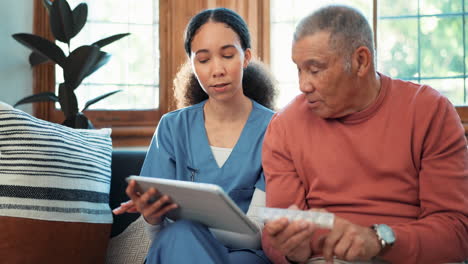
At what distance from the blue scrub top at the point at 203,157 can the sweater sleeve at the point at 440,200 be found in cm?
51

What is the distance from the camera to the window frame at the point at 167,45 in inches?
130

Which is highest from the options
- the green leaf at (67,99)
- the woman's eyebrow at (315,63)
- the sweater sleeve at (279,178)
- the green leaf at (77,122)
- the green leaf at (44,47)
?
the green leaf at (44,47)

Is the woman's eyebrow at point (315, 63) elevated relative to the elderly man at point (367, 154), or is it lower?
elevated

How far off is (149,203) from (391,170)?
60 cm

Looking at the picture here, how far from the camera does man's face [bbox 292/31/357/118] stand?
4.83ft

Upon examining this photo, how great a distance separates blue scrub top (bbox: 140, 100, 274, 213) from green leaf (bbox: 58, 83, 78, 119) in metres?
1.14

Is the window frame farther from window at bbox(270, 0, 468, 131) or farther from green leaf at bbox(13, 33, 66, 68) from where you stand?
green leaf at bbox(13, 33, 66, 68)

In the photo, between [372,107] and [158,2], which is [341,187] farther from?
[158,2]

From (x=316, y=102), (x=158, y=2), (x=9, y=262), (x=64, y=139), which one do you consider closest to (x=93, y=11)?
(x=158, y=2)

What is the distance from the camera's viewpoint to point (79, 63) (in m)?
2.93

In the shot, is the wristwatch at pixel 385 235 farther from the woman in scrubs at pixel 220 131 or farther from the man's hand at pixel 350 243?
the woman in scrubs at pixel 220 131

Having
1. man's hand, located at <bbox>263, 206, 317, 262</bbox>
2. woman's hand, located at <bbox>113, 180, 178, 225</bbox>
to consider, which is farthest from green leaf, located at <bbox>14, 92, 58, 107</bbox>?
man's hand, located at <bbox>263, 206, 317, 262</bbox>

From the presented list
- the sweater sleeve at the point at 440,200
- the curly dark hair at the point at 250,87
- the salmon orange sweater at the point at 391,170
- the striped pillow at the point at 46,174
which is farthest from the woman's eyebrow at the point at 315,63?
the striped pillow at the point at 46,174

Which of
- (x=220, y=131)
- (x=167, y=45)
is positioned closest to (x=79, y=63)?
(x=167, y=45)
